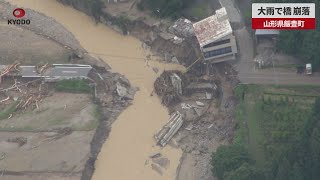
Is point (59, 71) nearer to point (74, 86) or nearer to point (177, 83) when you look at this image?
point (74, 86)

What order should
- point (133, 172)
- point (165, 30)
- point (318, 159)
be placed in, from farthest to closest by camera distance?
point (165, 30)
point (133, 172)
point (318, 159)

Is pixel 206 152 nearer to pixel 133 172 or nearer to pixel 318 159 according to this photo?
pixel 133 172

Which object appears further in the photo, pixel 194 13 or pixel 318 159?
pixel 194 13

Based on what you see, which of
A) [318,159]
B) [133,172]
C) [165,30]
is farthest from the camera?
[165,30]

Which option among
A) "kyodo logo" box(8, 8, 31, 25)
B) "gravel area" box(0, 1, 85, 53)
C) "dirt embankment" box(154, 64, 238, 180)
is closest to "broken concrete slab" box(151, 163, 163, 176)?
"dirt embankment" box(154, 64, 238, 180)

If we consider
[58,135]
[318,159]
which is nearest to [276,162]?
[318,159]

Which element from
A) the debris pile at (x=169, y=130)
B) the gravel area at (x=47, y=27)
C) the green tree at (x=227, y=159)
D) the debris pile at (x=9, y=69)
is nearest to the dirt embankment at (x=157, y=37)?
the gravel area at (x=47, y=27)
